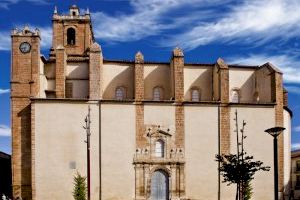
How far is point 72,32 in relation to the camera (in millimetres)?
56344

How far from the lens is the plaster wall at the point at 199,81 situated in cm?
4725

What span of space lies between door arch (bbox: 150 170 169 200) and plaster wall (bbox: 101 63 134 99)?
730 cm

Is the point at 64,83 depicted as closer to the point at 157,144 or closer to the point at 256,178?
the point at 157,144

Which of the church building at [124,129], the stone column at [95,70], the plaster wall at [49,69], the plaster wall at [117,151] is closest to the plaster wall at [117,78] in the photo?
the church building at [124,129]

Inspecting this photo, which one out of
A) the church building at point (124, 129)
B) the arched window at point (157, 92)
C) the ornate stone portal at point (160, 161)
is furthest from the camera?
the arched window at point (157, 92)

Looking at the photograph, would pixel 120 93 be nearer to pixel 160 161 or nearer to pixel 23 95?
pixel 160 161

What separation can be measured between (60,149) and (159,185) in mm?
8007

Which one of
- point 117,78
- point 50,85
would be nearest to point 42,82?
point 50,85

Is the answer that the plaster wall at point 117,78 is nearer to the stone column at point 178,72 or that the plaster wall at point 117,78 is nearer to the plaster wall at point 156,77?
the plaster wall at point 156,77

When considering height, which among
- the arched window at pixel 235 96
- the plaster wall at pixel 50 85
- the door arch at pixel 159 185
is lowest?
the door arch at pixel 159 185

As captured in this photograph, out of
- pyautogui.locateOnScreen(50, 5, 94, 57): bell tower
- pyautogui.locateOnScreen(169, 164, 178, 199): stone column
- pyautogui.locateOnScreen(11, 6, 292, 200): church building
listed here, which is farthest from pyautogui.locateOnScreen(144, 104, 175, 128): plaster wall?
pyautogui.locateOnScreen(50, 5, 94, 57): bell tower

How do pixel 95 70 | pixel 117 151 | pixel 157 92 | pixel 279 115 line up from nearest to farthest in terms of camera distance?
pixel 117 151, pixel 95 70, pixel 279 115, pixel 157 92

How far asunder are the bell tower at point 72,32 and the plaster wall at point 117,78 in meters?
9.25

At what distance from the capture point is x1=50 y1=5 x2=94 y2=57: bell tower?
181ft
